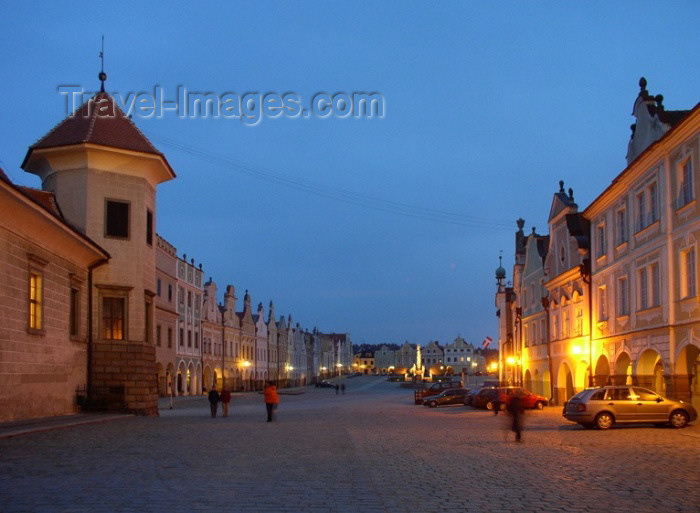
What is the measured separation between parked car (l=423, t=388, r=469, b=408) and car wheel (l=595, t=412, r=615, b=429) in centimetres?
2839

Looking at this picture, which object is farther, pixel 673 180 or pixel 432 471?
pixel 673 180

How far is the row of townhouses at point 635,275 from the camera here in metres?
27.0

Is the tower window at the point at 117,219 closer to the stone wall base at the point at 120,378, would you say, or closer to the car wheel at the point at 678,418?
the stone wall base at the point at 120,378

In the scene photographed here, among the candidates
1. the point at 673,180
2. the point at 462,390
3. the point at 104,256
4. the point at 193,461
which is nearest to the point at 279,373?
the point at 462,390

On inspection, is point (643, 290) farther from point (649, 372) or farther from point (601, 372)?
point (601, 372)

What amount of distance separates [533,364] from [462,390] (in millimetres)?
5225

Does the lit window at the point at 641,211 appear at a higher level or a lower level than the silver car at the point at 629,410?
higher

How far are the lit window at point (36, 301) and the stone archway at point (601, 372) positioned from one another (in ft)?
78.4

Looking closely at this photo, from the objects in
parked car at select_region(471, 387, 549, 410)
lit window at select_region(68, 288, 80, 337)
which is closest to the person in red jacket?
lit window at select_region(68, 288, 80, 337)

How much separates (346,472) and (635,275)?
70.0ft

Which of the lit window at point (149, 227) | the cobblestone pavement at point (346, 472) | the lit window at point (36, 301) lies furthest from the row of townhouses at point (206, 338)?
the cobblestone pavement at point (346, 472)

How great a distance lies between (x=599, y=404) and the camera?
2577 cm

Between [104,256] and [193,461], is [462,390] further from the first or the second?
[193,461]

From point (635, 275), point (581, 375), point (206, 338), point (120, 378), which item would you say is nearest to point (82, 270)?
point (120, 378)
